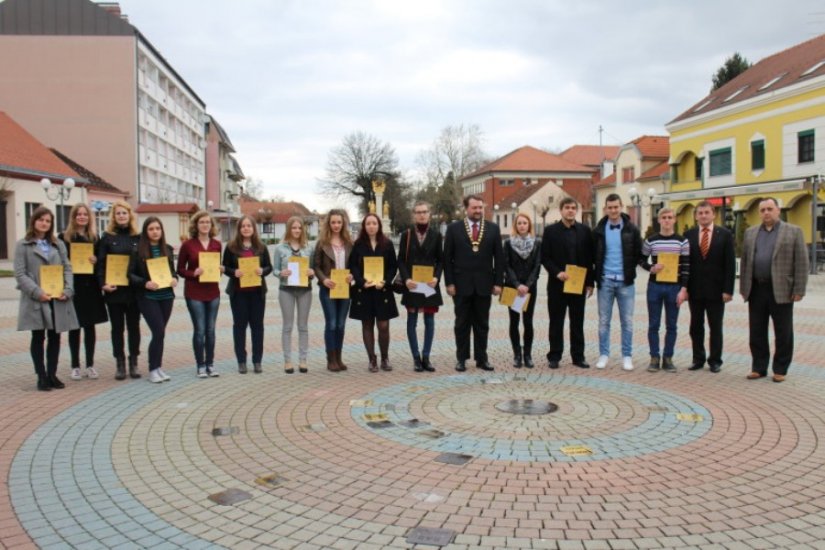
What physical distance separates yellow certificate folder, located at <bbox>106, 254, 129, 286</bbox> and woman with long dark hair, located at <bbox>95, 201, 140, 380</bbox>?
28 millimetres

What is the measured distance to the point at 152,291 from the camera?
7703 mm

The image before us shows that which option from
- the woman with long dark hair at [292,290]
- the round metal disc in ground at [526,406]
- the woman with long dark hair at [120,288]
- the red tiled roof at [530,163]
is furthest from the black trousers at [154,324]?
the red tiled roof at [530,163]

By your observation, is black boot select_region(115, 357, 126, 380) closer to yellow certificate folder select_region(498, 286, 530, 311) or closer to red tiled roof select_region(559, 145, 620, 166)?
yellow certificate folder select_region(498, 286, 530, 311)

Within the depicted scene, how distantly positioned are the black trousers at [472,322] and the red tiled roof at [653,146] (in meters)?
48.4

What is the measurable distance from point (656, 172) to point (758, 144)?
14208mm

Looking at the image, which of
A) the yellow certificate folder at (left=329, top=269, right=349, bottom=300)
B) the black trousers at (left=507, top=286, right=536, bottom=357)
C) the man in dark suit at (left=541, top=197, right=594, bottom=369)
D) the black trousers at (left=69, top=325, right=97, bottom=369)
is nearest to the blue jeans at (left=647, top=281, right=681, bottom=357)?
the man in dark suit at (left=541, top=197, right=594, bottom=369)

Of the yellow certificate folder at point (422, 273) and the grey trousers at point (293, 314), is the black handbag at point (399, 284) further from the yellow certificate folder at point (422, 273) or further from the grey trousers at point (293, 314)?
the grey trousers at point (293, 314)

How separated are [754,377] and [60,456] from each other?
7.28 metres

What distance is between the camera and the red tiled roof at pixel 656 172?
4931cm

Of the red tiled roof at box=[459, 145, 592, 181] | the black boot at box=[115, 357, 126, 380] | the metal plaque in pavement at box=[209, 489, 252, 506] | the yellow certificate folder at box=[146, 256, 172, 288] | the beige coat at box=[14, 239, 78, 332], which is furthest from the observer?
the red tiled roof at box=[459, 145, 592, 181]

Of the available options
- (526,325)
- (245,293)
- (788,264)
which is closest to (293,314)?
(245,293)

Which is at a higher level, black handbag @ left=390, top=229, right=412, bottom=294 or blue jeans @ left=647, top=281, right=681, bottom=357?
black handbag @ left=390, top=229, right=412, bottom=294

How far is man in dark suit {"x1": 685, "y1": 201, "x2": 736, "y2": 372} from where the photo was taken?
809 centimetres

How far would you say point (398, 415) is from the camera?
616cm
